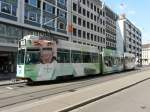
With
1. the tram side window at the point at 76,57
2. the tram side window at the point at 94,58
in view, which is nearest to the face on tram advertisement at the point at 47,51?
the tram side window at the point at 76,57

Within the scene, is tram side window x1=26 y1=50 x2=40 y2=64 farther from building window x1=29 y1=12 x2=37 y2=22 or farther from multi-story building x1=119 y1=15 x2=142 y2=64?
multi-story building x1=119 y1=15 x2=142 y2=64

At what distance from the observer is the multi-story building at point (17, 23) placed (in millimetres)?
36531

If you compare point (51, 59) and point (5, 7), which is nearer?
point (51, 59)

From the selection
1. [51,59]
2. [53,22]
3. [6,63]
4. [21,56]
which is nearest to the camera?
[21,56]

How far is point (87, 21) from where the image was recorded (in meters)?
66.1

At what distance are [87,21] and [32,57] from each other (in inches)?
1843

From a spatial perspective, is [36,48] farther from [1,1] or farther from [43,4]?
[43,4]

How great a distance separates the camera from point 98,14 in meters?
73.1

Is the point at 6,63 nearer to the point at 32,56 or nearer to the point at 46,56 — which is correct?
the point at 46,56

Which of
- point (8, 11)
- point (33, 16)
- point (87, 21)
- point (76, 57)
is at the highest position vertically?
point (87, 21)

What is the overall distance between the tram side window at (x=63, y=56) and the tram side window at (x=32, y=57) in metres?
2.35

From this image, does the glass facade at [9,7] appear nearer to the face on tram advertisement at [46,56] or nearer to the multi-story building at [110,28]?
the face on tram advertisement at [46,56]

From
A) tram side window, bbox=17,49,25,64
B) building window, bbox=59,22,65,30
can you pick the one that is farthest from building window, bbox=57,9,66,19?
tram side window, bbox=17,49,25,64

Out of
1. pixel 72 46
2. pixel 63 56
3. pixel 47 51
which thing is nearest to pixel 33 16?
pixel 72 46
